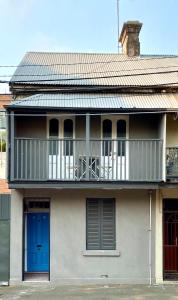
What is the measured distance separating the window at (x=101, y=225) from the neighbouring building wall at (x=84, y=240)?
0.66ft

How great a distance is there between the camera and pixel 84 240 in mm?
17922

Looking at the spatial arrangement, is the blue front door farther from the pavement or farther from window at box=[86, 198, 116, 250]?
window at box=[86, 198, 116, 250]

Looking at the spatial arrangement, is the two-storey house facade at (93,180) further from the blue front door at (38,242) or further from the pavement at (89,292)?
the pavement at (89,292)

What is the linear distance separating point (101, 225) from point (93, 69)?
6.66 meters

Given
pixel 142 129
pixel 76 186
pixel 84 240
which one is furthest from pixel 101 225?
pixel 142 129

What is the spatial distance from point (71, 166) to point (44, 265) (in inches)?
151

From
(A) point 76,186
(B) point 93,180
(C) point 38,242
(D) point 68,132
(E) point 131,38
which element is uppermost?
(E) point 131,38

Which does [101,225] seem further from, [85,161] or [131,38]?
[131,38]

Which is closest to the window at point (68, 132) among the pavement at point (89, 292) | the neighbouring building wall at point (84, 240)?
the neighbouring building wall at point (84, 240)

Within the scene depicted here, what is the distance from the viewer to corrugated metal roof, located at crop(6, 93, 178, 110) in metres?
17.4

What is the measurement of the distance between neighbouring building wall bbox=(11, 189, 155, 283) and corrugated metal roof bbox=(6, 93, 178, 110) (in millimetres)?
3090

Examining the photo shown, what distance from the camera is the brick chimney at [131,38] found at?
23047 millimetres

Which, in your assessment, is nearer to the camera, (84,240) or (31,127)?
(84,240)

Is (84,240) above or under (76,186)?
under
